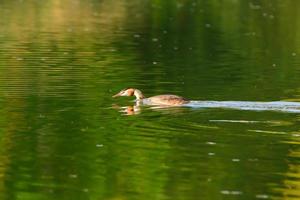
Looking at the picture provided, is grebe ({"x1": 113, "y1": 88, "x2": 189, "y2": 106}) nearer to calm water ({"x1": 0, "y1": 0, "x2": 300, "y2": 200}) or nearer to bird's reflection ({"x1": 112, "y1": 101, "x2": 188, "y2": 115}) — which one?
bird's reflection ({"x1": 112, "y1": 101, "x2": 188, "y2": 115})

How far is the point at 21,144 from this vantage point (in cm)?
1513

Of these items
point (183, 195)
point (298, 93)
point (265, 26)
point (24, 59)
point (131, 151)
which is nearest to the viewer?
point (183, 195)

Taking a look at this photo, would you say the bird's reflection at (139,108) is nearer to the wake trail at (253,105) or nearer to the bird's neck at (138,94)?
the bird's neck at (138,94)

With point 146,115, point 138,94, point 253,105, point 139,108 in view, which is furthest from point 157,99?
point 253,105

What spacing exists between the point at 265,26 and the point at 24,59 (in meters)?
13.8

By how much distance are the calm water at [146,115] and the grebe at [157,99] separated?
0.24 meters

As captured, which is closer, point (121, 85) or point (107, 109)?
point (107, 109)

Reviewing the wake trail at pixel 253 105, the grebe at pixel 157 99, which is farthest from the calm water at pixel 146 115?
the grebe at pixel 157 99

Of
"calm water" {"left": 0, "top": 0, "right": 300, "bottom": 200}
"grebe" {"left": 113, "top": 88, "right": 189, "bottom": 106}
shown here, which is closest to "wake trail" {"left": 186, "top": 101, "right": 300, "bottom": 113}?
"calm water" {"left": 0, "top": 0, "right": 300, "bottom": 200}

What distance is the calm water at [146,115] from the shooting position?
12836 mm

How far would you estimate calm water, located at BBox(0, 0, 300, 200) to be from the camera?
12.8 meters

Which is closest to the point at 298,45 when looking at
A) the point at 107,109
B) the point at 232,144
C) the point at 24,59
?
the point at 24,59

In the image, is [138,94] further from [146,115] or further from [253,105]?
[253,105]

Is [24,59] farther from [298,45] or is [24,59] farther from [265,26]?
[265,26]
